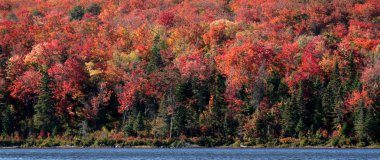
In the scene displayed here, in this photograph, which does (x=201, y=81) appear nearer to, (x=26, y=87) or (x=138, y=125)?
(x=138, y=125)

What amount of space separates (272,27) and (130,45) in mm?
25649

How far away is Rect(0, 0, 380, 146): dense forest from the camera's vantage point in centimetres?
10281

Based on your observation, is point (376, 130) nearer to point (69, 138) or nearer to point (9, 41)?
point (69, 138)

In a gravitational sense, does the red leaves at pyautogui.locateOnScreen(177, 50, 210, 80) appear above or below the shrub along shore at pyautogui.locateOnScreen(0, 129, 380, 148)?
above

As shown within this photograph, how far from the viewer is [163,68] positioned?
395ft

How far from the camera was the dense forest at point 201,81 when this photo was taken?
10281cm

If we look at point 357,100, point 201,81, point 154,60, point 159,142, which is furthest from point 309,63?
point 159,142

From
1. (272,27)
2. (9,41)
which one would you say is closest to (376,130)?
(272,27)

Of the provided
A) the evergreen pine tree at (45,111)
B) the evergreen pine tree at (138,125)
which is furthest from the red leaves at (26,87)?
the evergreen pine tree at (138,125)

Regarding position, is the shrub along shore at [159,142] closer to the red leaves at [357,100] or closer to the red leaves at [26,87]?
the red leaves at [357,100]

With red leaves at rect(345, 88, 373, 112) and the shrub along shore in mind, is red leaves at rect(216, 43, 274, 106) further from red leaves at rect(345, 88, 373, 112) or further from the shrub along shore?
red leaves at rect(345, 88, 373, 112)

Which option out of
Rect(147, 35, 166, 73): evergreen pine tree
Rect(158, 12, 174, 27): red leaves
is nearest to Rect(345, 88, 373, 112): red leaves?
Rect(147, 35, 166, 73): evergreen pine tree

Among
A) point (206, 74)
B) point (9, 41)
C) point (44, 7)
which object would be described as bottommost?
point (206, 74)

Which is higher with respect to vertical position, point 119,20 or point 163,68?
point 119,20
